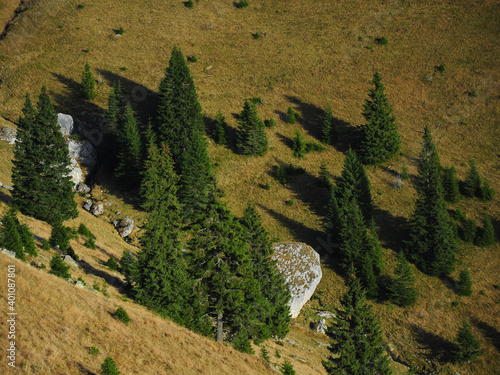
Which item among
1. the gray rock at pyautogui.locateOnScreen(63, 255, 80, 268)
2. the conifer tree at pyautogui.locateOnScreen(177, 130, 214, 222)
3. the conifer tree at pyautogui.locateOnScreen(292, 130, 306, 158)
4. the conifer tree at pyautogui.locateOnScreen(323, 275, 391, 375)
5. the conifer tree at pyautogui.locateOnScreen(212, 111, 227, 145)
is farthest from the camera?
the conifer tree at pyautogui.locateOnScreen(292, 130, 306, 158)

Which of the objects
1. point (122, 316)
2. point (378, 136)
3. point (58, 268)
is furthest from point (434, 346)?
point (58, 268)

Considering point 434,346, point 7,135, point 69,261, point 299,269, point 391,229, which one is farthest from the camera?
point 391,229

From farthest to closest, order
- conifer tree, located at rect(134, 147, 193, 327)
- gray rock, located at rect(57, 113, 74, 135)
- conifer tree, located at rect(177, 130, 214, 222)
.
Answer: gray rock, located at rect(57, 113, 74, 135)
conifer tree, located at rect(177, 130, 214, 222)
conifer tree, located at rect(134, 147, 193, 327)

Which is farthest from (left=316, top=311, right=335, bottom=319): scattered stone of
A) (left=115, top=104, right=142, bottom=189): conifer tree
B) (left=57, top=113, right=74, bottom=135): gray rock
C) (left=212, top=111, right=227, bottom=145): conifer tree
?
(left=57, top=113, right=74, bottom=135): gray rock

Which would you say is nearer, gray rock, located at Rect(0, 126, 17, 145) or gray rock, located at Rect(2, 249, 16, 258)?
gray rock, located at Rect(2, 249, 16, 258)

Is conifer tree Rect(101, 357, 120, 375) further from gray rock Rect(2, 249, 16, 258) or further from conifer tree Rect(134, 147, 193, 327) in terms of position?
gray rock Rect(2, 249, 16, 258)

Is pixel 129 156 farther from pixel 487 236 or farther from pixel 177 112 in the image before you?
pixel 487 236
